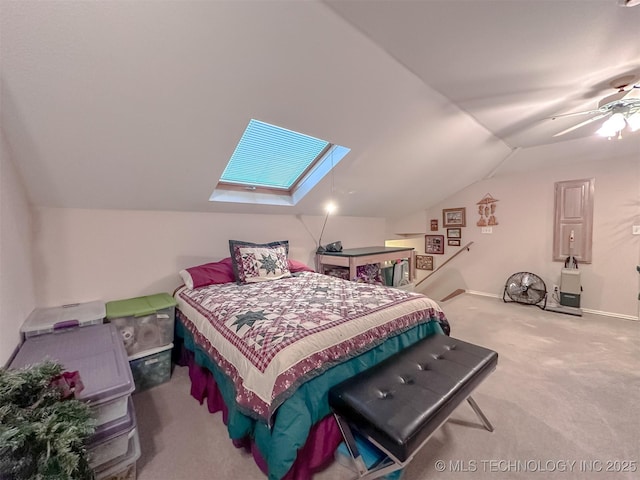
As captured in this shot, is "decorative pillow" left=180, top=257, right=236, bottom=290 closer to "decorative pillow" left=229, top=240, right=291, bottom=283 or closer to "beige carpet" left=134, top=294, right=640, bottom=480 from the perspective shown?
"decorative pillow" left=229, top=240, right=291, bottom=283

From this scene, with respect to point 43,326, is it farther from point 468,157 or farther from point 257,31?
point 468,157

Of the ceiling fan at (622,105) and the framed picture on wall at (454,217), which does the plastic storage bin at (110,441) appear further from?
the framed picture on wall at (454,217)

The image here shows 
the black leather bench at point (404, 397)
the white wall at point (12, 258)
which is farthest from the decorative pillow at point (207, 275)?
the black leather bench at point (404, 397)

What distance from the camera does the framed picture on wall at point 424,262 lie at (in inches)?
201

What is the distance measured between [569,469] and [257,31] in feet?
8.79

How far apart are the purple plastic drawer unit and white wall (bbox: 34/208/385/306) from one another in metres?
0.56

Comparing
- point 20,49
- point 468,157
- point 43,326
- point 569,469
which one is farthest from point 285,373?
point 468,157

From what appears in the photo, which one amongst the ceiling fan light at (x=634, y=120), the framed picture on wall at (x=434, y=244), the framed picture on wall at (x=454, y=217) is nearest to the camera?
the ceiling fan light at (x=634, y=120)

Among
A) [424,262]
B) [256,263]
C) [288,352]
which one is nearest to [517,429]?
[288,352]

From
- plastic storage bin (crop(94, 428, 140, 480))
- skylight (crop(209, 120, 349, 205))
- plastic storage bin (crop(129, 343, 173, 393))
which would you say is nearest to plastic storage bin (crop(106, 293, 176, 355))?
plastic storage bin (crop(129, 343, 173, 393))

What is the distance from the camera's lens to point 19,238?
5.33 ft

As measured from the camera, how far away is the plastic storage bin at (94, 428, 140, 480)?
43.9 inches

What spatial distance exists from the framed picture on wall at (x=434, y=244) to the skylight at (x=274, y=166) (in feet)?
10.5

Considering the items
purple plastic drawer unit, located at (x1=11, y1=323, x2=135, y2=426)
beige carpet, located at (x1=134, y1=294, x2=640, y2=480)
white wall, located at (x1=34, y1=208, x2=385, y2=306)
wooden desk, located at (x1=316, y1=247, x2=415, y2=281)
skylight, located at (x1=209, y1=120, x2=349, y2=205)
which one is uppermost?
skylight, located at (x1=209, y1=120, x2=349, y2=205)
